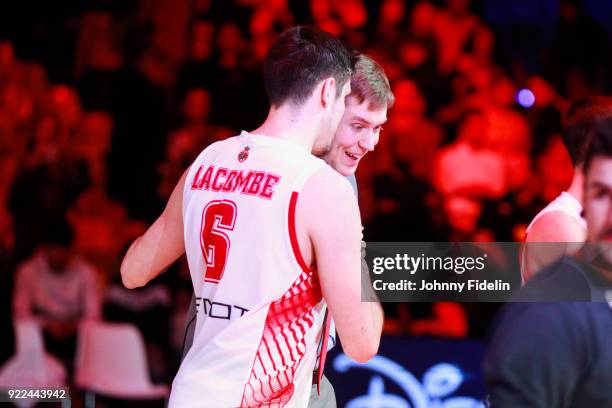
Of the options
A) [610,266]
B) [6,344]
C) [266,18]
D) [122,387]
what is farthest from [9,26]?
[610,266]

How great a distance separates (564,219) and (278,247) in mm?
1043

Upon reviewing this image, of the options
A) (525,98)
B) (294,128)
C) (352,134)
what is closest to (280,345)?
(294,128)

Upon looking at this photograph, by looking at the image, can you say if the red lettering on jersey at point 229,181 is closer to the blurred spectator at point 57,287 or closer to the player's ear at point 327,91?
the player's ear at point 327,91

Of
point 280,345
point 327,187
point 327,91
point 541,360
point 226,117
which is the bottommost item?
point 541,360

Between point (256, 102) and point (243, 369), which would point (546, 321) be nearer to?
point (243, 369)

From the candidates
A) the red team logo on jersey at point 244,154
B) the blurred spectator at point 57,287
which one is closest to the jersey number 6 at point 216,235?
the red team logo on jersey at point 244,154

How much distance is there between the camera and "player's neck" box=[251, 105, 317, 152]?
2.37 metres

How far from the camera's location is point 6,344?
5961mm

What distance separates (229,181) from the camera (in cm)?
236

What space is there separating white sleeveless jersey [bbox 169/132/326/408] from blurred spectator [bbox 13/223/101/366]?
382 centimetres

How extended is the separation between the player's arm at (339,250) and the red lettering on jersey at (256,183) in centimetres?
13

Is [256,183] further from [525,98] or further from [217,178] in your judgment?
[525,98]

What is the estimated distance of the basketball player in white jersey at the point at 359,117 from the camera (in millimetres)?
2930

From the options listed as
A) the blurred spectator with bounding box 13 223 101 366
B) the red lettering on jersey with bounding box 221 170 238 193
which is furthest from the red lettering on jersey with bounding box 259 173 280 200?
the blurred spectator with bounding box 13 223 101 366
